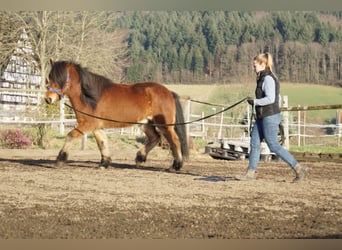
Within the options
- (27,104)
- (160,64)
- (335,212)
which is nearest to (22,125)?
(27,104)

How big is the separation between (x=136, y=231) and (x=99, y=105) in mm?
5550

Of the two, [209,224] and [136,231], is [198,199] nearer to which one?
[209,224]

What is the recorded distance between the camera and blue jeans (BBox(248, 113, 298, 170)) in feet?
24.7

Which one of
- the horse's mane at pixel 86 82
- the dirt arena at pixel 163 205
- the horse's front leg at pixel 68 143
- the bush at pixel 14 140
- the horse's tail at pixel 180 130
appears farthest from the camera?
the bush at pixel 14 140

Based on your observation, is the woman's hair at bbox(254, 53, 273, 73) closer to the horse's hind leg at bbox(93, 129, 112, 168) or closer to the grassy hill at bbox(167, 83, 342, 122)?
the horse's hind leg at bbox(93, 129, 112, 168)

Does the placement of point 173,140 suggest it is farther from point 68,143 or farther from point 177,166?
point 68,143

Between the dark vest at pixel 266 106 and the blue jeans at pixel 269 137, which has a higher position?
the dark vest at pixel 266 106

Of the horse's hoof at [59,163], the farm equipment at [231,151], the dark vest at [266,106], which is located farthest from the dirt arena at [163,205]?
the farm equipment at [231,151]

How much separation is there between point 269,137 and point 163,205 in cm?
242

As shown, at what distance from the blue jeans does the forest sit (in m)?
18.7

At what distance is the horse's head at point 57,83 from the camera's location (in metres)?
9.65

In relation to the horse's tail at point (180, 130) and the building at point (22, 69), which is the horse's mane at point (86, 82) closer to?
the horse's tail at point (180, 130)

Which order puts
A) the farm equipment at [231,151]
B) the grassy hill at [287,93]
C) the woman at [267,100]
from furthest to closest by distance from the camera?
the grassy hill at [287,93], the farm equipment at [231,151], the woman at [267,100]

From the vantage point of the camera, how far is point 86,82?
378 inches
